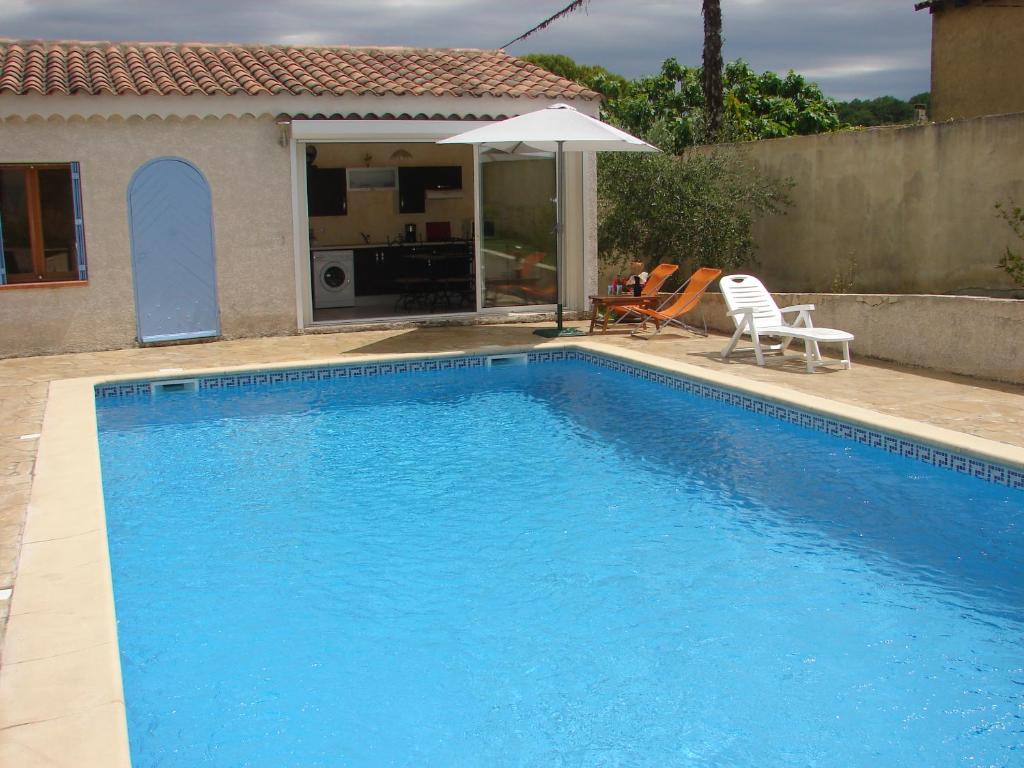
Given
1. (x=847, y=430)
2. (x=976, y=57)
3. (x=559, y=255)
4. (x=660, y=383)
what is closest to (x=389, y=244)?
(x=559, y=255)

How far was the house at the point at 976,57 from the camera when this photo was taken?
17891 millimetres

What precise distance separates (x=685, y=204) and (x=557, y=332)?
341cm

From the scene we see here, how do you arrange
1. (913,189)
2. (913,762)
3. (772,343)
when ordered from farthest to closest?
(913,189) < (772,343) < (913,762)

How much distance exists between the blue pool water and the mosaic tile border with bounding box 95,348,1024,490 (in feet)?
0.42

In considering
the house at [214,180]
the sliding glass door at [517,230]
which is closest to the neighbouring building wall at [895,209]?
the house at [214,180]

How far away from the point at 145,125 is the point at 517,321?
595 centimetres

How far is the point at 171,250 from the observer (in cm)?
1310

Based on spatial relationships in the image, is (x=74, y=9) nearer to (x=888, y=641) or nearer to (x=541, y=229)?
(x=541, y=229)

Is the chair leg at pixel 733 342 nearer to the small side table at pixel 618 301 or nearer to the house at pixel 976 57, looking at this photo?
the small side table at pixel 618 301

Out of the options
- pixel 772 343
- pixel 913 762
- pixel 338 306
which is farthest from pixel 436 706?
pixel 338 306

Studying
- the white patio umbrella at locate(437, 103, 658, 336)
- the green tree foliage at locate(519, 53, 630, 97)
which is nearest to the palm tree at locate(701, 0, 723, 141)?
the white patio umbrella at locate(437, 103, 658, 336)

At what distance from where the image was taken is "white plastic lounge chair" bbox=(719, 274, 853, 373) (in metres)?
10.8

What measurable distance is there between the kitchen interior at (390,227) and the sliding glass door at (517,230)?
130cm

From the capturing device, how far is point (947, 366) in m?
10.5
